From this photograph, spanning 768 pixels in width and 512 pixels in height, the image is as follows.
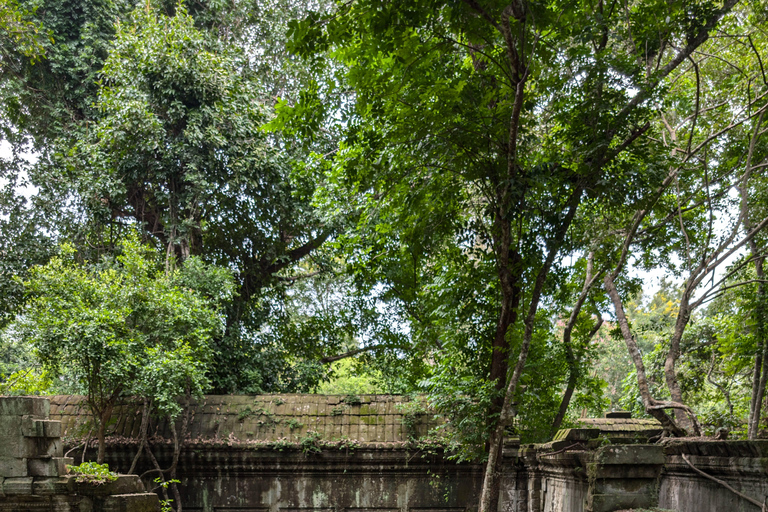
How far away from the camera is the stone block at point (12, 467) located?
524 centimetres

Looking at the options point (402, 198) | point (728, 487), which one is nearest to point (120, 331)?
point (402, 198)

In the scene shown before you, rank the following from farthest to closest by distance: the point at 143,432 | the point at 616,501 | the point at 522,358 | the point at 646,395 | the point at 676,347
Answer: the point at 143,432, the point at 646,395, the point at 676,347, the point at 522,358, the point at 616,501

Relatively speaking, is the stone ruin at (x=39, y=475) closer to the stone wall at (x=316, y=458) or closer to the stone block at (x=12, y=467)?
the stone block at (x=12, y=467)

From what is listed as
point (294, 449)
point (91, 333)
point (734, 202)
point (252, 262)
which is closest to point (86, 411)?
point (91, 333)

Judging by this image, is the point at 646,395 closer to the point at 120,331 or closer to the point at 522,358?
the point at 522,358

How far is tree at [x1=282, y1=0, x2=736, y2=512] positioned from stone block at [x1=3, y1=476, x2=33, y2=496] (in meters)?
4.03

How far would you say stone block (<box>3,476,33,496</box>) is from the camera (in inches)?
205

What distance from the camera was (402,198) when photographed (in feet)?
20.4

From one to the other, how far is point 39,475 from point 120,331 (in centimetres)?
260

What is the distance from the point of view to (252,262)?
1145 centimetres

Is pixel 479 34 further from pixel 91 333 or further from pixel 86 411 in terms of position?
pixel 86 411

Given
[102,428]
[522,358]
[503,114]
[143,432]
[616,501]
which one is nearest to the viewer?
[616,501]

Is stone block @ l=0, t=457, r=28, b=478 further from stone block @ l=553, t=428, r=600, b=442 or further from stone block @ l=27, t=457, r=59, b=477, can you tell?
stone block @ l=553, t=428, r=600, b=442

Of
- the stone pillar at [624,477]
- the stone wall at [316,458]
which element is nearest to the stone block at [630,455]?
the stone pillar at [624,477]
